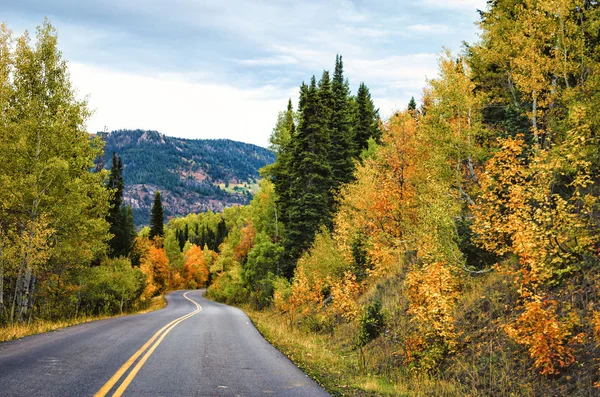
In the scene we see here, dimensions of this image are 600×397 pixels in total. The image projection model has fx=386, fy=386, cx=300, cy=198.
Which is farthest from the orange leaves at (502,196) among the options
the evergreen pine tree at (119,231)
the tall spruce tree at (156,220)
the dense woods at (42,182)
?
the tall spruce tree at (156,220)

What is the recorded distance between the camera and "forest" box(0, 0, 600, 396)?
830 cm

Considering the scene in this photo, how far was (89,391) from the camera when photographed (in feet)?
19.4

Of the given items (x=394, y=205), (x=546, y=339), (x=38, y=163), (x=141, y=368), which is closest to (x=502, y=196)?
(x=546, y=339)

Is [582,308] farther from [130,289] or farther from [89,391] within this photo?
[130,289]

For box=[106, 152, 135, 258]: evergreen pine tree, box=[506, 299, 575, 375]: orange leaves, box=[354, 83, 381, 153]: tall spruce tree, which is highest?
box=[354, 83, 381, 153]: tall spruce tree

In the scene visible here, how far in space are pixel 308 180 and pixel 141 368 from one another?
29.2 m

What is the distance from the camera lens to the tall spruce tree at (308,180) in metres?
35.1

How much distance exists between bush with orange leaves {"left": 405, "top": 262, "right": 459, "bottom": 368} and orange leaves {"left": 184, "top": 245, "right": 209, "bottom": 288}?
100765 mm

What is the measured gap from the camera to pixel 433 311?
8719 mm

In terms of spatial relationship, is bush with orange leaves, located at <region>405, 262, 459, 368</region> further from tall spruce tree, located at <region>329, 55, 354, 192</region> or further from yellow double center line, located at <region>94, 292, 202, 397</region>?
tall spruce tree, located at <region>329, 55, 354, 192</region>

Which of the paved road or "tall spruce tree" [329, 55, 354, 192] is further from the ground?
"tall spruce tree" [329, 55, 354, 192]

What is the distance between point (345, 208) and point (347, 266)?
314 inches

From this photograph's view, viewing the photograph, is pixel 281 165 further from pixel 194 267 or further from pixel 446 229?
pixel 194 267

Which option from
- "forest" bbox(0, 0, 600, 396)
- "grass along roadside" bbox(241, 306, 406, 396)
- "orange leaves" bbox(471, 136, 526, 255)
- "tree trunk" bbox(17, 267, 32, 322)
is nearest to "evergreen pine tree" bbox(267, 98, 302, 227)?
"forest" bbox(0, 0, 600, 396)
